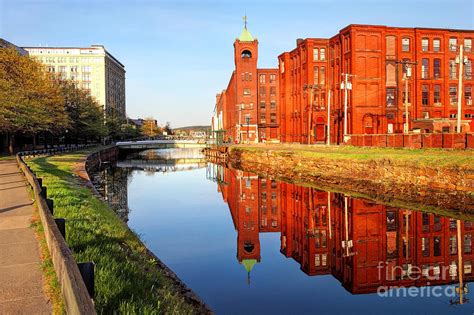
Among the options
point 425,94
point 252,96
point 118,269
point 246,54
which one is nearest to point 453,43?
point 425,94

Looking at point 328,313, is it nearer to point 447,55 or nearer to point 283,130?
point 447,55

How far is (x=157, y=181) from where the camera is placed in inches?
1654

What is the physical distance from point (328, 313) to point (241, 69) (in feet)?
290

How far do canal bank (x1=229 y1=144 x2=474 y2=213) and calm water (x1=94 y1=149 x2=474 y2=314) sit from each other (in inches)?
114

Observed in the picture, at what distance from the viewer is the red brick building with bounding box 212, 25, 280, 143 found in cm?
9425

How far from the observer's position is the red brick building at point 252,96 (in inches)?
3711

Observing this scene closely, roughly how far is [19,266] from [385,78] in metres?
56.2

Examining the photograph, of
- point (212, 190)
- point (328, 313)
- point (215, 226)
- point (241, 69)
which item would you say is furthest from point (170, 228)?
point (241, 69)

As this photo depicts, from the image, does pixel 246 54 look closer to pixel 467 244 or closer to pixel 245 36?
pixel 245 36

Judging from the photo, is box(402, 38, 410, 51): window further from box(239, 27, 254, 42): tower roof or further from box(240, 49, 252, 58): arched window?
box(239, 27, 254, 42): tower roof

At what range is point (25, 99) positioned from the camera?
4006 centimetres

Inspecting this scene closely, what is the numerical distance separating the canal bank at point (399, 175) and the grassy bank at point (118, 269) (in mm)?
16910

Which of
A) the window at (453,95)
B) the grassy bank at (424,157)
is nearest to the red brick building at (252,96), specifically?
the window at (453,95)

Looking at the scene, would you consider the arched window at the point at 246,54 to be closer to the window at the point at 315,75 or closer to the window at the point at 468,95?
the window at the point at 315,75
